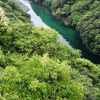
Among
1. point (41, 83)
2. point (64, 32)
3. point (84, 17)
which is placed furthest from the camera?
point (64, 32)

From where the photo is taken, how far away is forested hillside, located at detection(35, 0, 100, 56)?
30.7m

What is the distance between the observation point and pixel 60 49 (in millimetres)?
15867

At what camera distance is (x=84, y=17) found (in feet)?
125

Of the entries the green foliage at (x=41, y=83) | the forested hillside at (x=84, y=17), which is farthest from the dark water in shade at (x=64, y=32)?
the green foliage at (x=41, y=83)

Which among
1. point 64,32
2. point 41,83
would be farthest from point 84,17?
point 41,83

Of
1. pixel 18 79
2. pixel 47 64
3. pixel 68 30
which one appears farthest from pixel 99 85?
pixel 68 30

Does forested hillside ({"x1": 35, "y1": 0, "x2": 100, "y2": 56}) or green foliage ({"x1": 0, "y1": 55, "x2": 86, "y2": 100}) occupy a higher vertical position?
forested hillside ({"x1": 35, "y1": 0, "x2": 100, "y2": 56})

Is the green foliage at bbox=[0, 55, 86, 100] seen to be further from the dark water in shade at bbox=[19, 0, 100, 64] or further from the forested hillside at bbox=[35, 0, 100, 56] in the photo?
the dark water in shade at bbox=[19, 0, 100, 64]

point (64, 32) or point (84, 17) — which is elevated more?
point (84, 17)

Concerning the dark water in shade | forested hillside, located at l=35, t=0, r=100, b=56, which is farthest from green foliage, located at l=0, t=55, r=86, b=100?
the dark water in shade

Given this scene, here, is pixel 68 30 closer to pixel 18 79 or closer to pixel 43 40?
pixel 43 40

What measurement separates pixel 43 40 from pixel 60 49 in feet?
7.30

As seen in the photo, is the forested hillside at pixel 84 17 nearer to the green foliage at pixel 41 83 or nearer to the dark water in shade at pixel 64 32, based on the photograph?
the dark water in shade at pixel 64 32

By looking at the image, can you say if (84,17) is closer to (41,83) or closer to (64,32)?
(64,32)
